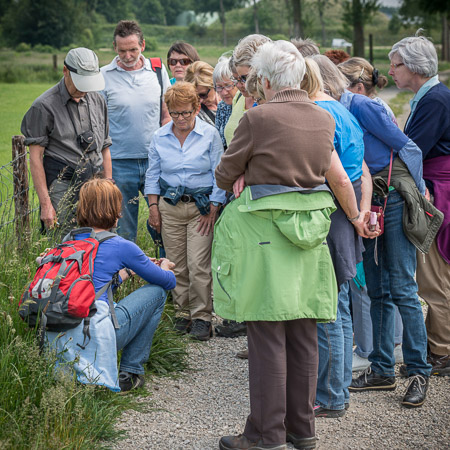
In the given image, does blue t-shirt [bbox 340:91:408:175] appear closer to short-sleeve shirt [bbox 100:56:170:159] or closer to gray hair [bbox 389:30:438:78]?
gray hair [bbox 389:30:438:78]

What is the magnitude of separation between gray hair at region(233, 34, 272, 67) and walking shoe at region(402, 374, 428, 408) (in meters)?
2.38

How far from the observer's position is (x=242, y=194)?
11.6 feet

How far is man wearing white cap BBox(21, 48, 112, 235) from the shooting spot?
5340mm

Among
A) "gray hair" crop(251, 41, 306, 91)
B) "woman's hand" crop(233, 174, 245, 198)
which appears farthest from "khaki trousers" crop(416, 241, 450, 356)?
"gray hair" crop(251, 41, 306, 91)

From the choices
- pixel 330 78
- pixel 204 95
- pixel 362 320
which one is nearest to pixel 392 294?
pixel 362 320

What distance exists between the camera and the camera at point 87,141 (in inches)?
218

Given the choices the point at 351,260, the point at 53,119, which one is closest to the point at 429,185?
the point at 351,260

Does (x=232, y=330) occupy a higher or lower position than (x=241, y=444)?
lower

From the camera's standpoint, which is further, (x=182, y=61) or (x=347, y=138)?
(x=182, y=61)

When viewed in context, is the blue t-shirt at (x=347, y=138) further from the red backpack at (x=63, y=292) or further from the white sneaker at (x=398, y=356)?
the white sneaker at (x=398, y=356)

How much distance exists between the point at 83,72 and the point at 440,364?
3452mm

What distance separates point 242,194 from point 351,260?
0.88m

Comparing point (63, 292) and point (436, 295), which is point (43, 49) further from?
point (63, 292)

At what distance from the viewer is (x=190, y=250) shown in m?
5.64
